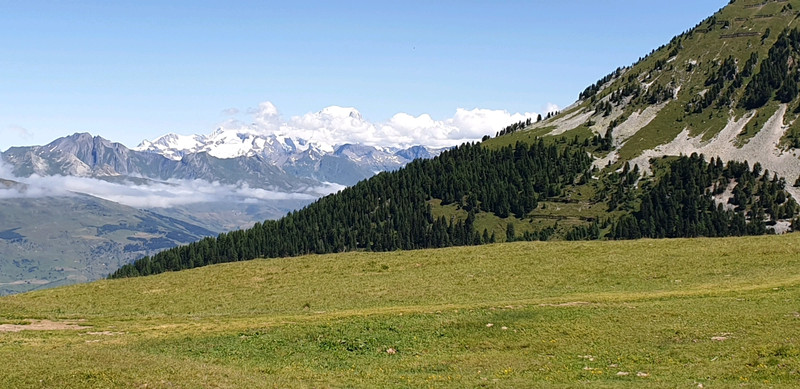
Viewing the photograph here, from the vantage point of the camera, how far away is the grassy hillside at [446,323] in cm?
3139

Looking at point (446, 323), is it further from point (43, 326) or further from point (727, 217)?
point (727, 217)

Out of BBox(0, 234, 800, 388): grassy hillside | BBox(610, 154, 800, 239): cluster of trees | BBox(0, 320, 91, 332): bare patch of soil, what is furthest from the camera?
BBox(610, 154, 800, 239): cluster of trees

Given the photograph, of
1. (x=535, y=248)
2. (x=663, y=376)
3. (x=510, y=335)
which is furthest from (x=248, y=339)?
(x=535, y=248)

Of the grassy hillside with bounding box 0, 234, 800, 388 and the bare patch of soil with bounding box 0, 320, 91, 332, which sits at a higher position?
the grassy hillside with bounding box 0, 234, 800, 388

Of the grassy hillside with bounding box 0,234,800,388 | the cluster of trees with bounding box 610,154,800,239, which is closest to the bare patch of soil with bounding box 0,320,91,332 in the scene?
the grassy hillside with bounding box 0,234,800,388

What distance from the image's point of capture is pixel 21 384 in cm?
2877

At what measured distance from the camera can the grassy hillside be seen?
103ft

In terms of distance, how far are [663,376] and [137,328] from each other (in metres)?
40.4

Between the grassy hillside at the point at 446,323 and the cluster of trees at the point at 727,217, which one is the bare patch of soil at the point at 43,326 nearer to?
the grassy hillside at the point at 446,323

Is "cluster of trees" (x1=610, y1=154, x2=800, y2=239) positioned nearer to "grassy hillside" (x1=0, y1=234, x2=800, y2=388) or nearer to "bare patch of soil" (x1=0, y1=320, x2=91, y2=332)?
"grassy hillside" (x1=0, y1=234, x2=800, y2=388)

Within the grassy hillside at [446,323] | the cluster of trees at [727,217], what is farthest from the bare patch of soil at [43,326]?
the cluster of trees at [727,217]

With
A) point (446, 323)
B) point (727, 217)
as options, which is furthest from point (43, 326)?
point (727, 217)

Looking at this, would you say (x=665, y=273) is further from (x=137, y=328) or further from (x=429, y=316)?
(x=137, y=328)

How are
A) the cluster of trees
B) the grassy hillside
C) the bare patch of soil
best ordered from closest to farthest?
1. the grassy hillside
2. the bare patch of soil
3. the cluster of trees
